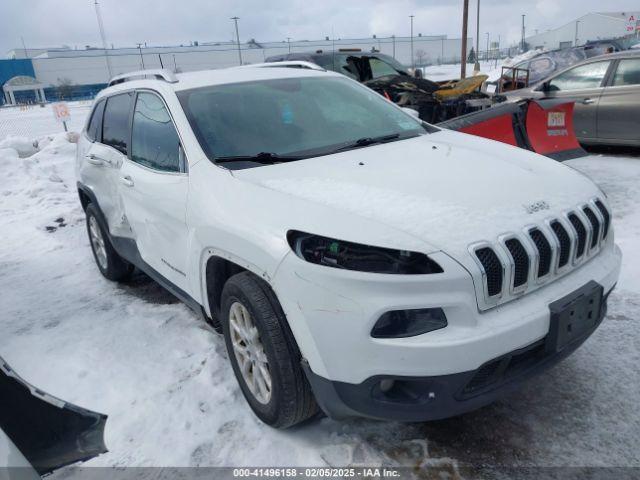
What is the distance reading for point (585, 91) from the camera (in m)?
7.87

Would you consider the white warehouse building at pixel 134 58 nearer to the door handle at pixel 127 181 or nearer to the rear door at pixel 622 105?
the rear door at pixel 622 105

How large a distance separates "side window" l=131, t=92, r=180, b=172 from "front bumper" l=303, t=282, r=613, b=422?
1.68 meters

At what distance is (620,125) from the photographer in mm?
7406

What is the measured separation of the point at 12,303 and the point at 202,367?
103 inches

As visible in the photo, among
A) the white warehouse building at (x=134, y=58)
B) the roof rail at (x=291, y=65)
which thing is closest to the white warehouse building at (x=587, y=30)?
the white warehouse building at (x=134, y=58)

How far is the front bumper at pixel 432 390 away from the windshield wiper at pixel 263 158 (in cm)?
121

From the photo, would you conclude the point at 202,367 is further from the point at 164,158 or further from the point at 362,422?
the point at 164,158

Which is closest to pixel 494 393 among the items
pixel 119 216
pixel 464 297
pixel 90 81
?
pixel 464 297

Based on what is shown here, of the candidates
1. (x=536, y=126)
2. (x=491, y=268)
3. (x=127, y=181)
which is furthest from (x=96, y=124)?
(x=536, y=126)

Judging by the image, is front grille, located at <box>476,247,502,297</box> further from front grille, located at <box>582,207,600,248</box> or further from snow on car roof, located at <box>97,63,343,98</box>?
snow on car roof, located at <box>97,63,343,98</box>

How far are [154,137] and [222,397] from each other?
69.4 inches

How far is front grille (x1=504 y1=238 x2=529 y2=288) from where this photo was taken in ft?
6.69

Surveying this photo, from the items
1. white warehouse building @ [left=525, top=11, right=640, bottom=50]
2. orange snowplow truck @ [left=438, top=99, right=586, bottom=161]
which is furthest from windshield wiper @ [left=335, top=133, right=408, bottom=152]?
white warehouse building @ [left=525, top=11, right=640, bottom=50]

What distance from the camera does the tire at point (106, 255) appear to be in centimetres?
Result: 457
